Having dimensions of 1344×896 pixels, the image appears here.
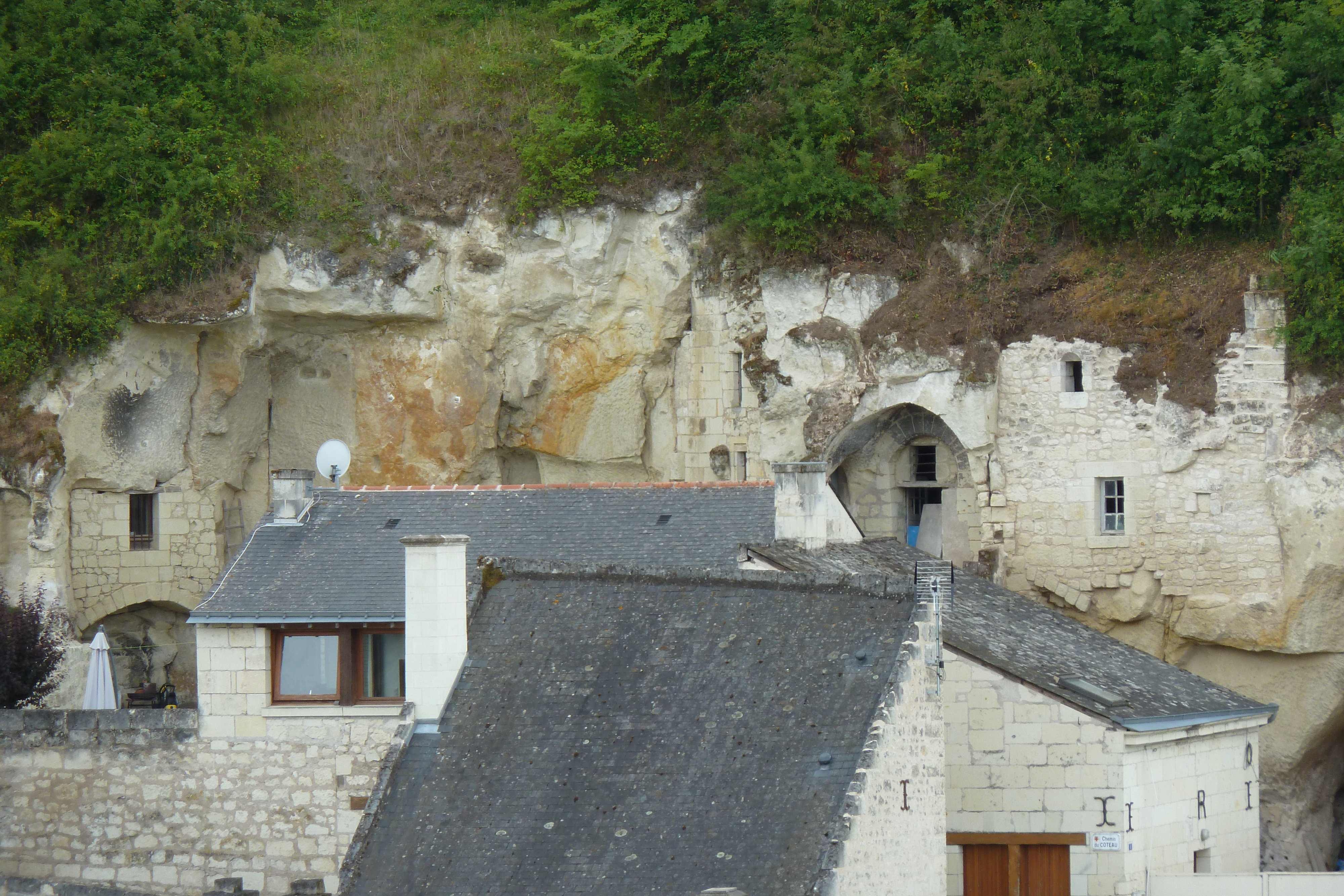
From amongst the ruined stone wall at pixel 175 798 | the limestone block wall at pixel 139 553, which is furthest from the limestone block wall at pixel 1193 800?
the limestone block wall at pixel 139 553

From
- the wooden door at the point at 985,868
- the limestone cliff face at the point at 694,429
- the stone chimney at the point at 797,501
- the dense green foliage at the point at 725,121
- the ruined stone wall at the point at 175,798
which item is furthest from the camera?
the dense green foliage at the point at 725,121

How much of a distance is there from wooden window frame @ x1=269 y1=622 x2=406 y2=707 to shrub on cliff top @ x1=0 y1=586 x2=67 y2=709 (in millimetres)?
3879

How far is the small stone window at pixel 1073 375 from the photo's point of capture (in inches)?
1033

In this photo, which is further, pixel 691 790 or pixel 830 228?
pixel 830 228

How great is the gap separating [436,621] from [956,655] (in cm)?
548

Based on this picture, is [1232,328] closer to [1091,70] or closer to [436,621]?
[1091,70]

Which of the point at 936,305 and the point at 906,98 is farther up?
the point at 906,98

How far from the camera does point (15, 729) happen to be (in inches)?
832

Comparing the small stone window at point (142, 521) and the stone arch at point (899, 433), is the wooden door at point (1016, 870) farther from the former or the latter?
the small stone window at point (142, 521)

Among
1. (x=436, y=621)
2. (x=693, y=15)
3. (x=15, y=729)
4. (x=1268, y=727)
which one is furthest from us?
(x=693, y=15)

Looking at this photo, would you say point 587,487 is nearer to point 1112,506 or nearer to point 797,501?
point 797,501

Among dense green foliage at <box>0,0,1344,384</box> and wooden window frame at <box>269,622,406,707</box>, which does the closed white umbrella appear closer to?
wooden window frame at <box>269,622,406,707</box>

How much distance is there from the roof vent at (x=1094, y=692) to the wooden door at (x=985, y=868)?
69.2 inches

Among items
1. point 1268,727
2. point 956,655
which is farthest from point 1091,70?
point 956,655
